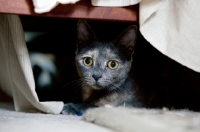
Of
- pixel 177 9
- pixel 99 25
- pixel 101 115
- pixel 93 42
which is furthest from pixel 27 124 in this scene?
pixel 99 25

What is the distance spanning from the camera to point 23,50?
122 cm

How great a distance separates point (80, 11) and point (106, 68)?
0.43 meters

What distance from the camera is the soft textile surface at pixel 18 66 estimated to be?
3.99ft

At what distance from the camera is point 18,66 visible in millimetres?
1326

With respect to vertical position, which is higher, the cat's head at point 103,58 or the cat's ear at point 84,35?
the cat's ear at point 84,35

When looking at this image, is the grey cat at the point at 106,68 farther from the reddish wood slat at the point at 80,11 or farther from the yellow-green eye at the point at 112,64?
the reddish wood slat at the point at 80,11

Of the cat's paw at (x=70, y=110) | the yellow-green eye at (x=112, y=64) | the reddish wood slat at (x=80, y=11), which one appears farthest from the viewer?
the yellow-green eye at (x=112, y=64)

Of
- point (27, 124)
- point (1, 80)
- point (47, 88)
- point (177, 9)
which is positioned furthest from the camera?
point (47, 88)

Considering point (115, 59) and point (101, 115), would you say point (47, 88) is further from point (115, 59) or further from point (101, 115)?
point (101, 115)

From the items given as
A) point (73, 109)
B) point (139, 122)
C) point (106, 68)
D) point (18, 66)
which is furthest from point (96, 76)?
point (139, 122)

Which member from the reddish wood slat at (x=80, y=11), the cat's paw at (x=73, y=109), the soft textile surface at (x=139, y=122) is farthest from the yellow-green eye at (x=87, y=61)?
the soft textile surface at (x=139, y=122)

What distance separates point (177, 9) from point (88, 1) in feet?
1.03

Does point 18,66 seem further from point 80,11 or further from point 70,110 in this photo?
point 80,11

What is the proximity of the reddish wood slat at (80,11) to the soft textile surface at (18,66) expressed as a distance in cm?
19
